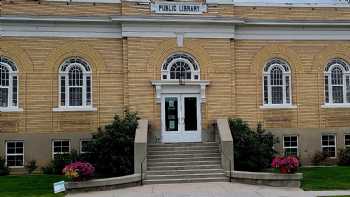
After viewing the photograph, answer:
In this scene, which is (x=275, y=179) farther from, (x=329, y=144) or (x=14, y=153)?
(x=14, y=153)

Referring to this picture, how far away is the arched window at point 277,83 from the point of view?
86.0 ft

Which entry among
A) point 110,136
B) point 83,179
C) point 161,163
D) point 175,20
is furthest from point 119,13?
point 83,179

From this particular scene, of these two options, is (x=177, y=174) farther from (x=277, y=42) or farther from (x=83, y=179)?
(x=277, y=42)

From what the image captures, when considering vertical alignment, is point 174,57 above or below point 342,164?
above

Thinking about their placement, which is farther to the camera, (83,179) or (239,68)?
(239,68)

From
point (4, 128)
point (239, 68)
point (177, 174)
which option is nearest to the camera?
point (177, 174)

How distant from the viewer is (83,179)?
59.9 feet

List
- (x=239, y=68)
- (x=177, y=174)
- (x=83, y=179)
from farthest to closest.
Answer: (x=239, y=68)
(x=177, y=174)
(x=83, y=179)

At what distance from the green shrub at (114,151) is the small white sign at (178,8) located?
632cm

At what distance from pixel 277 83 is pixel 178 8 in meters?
6.52

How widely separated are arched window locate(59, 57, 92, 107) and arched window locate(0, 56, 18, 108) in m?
2.18

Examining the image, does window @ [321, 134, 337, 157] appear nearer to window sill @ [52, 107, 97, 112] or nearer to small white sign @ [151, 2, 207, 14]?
small white sign @ [151, 2, 207, 14]

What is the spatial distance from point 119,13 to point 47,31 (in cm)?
363

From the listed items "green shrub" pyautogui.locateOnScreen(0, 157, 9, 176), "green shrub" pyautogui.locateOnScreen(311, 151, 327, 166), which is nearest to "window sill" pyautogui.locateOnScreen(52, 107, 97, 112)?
"green shrub" pyautogui.locateOnScreen(0, 157, 9, 176)
